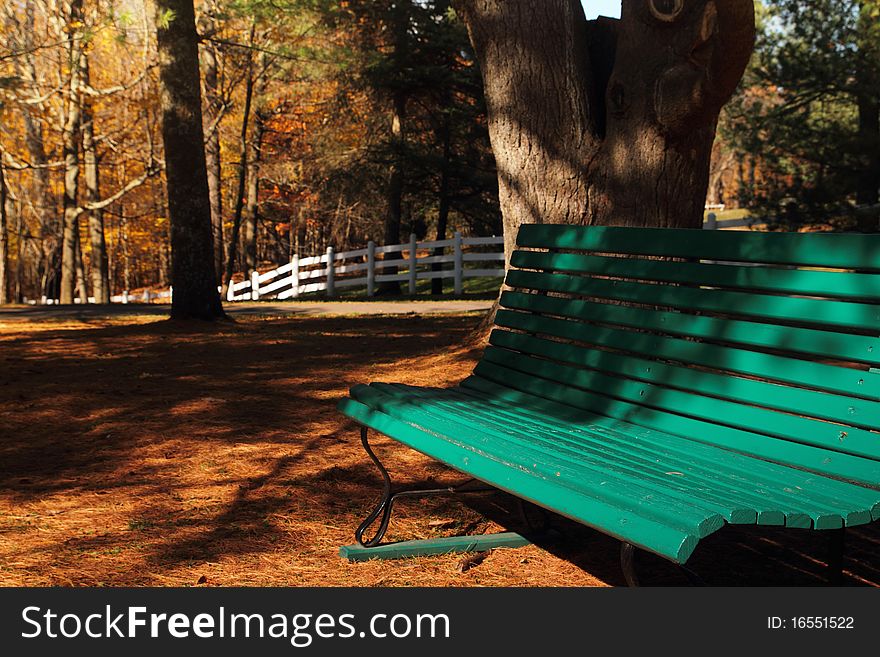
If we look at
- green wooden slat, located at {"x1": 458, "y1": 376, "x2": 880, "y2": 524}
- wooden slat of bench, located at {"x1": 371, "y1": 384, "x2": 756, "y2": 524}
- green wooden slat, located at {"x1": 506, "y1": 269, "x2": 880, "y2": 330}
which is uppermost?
green wooden slat, located at {"x1": 506, "y1": 269, "x2": 880, "y2": 330}

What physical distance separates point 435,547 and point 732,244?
5.09 ft

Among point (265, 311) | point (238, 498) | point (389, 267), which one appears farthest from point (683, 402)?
point (389, 267)

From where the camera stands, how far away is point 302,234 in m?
46.8

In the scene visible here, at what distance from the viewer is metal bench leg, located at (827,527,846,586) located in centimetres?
330

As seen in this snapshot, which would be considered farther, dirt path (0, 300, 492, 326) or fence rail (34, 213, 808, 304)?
fence rail (34, 213, 808, 304)

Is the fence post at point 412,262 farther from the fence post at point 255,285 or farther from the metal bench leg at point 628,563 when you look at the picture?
the metal bench leg at point 628,563

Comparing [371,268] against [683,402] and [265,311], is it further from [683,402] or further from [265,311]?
[683,402]

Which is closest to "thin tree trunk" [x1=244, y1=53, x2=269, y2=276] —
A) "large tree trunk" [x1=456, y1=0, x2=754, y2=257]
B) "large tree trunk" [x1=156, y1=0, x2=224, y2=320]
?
"large tree trunk" [x1=156, y1=0, x2=224, y2=320]

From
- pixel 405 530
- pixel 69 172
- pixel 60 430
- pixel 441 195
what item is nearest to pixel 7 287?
pixel 69 172

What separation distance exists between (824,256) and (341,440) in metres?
3.21

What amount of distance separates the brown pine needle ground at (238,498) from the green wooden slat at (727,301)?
3.22 ft

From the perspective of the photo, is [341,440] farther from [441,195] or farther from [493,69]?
[441,195]

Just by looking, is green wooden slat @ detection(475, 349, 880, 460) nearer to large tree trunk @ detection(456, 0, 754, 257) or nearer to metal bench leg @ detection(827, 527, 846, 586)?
metal bench leg @ detection(827, 527, 846, 586)

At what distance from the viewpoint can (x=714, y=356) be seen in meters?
3.46
